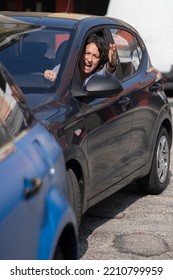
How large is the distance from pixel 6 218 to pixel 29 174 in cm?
33

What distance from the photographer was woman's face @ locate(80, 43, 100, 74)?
6500 mm

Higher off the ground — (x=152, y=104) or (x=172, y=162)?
(x=152, y=104)

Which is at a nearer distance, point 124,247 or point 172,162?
point 124,247

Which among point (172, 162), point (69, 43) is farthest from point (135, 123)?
point (172, 162)

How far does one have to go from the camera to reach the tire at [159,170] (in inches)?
308

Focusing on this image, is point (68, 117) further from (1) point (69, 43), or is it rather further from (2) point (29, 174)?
(2) point (29, 174)

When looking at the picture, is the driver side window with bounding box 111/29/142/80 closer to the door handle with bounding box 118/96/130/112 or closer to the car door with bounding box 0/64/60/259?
the door handle with bounding box 118/96/130/112

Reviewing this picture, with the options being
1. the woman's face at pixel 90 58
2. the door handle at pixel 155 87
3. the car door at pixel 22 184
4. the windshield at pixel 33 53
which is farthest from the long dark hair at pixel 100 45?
the car door at pixel 22 184

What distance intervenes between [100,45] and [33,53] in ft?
1.96

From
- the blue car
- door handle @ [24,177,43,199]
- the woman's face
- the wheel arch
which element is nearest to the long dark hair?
the woman's face

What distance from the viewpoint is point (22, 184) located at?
10.6 ft

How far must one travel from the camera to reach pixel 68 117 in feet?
19.0

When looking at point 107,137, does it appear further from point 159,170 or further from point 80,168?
point 159,170

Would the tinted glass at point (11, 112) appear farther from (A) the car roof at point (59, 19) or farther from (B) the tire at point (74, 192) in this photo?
(A) the car roof at point (59, 19)
